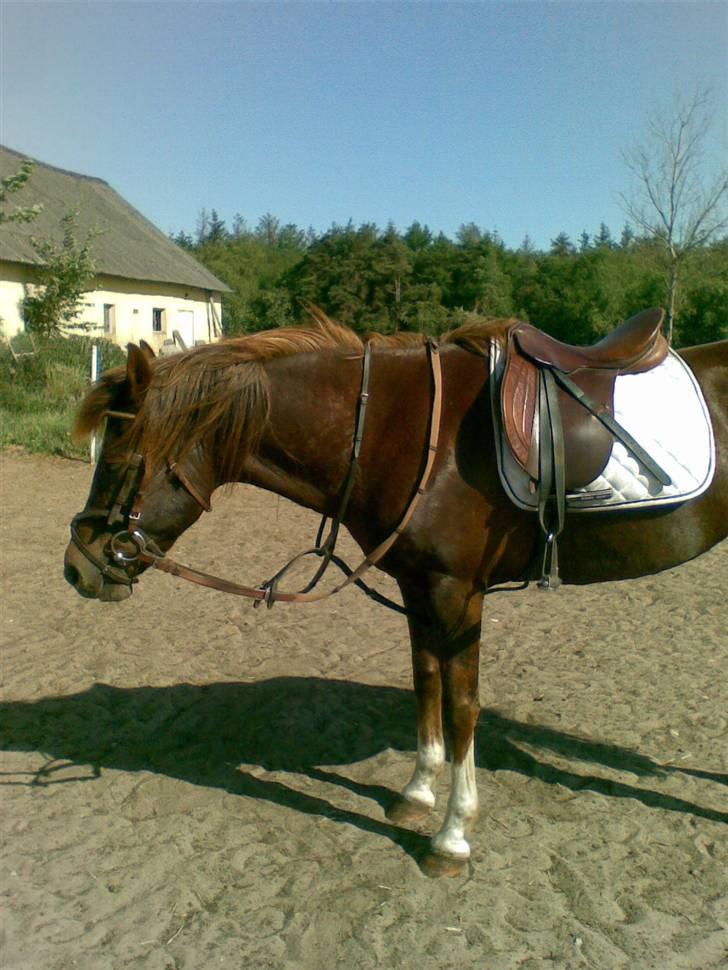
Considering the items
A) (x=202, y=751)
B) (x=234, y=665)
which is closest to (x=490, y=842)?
(x=202, y=751)

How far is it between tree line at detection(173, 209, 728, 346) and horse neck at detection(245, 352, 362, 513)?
→ 57.2 ft

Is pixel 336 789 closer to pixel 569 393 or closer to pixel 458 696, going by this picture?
pixel 458 696

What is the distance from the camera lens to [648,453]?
2.95 meters

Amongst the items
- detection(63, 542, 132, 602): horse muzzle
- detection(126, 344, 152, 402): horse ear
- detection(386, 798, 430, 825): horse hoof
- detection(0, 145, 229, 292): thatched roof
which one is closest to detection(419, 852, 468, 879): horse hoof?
detection(386, 798, 430, 825): horse hoof

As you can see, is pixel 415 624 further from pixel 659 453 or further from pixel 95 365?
pixel 95 365

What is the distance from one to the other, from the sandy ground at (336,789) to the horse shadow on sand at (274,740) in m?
0.01

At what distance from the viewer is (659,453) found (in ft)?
9.74

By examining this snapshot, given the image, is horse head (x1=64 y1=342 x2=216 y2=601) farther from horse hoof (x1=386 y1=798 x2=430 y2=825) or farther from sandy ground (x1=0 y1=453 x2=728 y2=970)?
horse hoof (x1=386 y1=798 x2=430 y2=825)

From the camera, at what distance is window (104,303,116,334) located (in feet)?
88.0

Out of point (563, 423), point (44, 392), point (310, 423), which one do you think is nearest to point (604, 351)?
point (563, 423)

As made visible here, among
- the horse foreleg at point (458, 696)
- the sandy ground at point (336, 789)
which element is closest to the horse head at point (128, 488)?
the horse foreleg at point (458, 696)

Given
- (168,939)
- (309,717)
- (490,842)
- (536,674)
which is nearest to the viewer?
(168,939)

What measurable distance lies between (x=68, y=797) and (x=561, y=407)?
2.62 meters

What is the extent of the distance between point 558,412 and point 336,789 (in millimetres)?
1955
